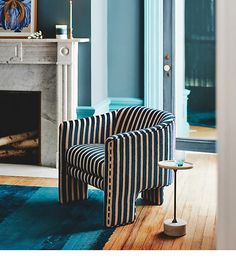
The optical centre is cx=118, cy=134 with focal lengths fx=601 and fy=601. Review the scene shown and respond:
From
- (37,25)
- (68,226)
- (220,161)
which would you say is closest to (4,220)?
(68,226)

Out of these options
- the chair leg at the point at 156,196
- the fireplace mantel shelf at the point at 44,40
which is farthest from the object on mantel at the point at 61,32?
the chair leg at the point at 156,196

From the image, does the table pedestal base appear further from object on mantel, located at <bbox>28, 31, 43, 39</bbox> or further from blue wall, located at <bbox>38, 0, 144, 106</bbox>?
blue wall, located at <bbox>38, 0, 144, 106</bbox>

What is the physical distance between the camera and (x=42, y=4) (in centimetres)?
591

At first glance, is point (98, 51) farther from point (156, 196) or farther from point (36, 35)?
point (156, 196)

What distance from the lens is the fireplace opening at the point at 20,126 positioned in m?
6.09

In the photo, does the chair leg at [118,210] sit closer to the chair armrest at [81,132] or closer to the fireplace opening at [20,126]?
the chair armrest at [81,132]

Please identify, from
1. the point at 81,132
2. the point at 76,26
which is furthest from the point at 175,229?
the point at 76,26

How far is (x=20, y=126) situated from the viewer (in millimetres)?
6211

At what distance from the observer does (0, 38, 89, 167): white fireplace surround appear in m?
5.70

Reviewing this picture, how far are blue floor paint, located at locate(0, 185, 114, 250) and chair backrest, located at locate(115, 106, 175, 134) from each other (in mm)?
599

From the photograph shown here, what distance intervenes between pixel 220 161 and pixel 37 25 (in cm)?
528

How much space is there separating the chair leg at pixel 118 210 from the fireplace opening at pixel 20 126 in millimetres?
2279

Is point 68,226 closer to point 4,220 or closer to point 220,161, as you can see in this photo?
point 4,220

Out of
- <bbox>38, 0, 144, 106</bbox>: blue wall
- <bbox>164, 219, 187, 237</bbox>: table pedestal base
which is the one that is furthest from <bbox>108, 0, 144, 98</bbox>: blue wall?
<bbox>164, 219, 187, 237</bbox>: table pedestal base
